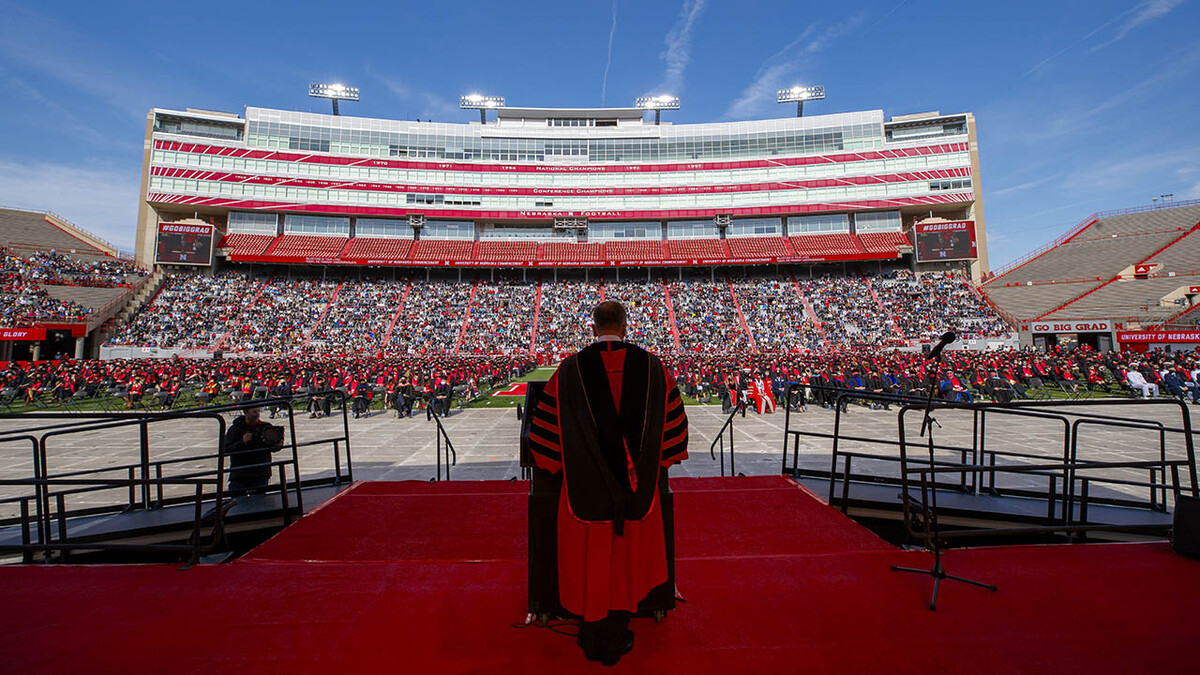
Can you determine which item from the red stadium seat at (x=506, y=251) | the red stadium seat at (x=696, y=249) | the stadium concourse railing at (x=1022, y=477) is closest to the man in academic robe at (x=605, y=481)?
the stadium concourse railing at (x=1022, y=477)

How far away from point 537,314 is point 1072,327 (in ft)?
133

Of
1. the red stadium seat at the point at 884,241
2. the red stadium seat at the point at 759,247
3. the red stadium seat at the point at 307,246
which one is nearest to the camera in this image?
the red stadium seat at the point at 307,246

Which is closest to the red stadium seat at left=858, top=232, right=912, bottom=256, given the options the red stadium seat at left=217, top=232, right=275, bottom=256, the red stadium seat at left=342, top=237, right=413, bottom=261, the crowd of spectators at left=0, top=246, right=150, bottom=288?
the red stadium seat at left=342, top=237, right=413, bottom=261

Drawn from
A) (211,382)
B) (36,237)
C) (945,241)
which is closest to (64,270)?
(36,237)

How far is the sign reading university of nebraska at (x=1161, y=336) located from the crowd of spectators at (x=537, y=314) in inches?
302

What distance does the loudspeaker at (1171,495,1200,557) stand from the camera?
3.71 metres

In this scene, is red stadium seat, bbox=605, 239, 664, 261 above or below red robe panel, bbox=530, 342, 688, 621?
above

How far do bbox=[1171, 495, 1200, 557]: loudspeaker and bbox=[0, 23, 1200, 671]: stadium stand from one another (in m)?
0.03

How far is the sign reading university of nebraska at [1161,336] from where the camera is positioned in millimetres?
25438

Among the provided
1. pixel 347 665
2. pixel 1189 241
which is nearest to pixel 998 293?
pixel 1189 241

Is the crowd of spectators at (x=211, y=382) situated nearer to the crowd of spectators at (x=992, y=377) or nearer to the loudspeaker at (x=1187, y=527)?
the crowd of spectators at (x=992, y=377)

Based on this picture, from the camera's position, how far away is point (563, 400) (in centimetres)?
262

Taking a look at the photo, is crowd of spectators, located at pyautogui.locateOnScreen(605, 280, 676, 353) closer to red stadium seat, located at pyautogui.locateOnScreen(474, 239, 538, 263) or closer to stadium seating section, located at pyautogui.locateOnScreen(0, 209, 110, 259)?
red stadium seat, located at pyautogui.locateOnScreen(474, 239, 538, 263)

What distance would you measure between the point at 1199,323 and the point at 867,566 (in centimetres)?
4459
